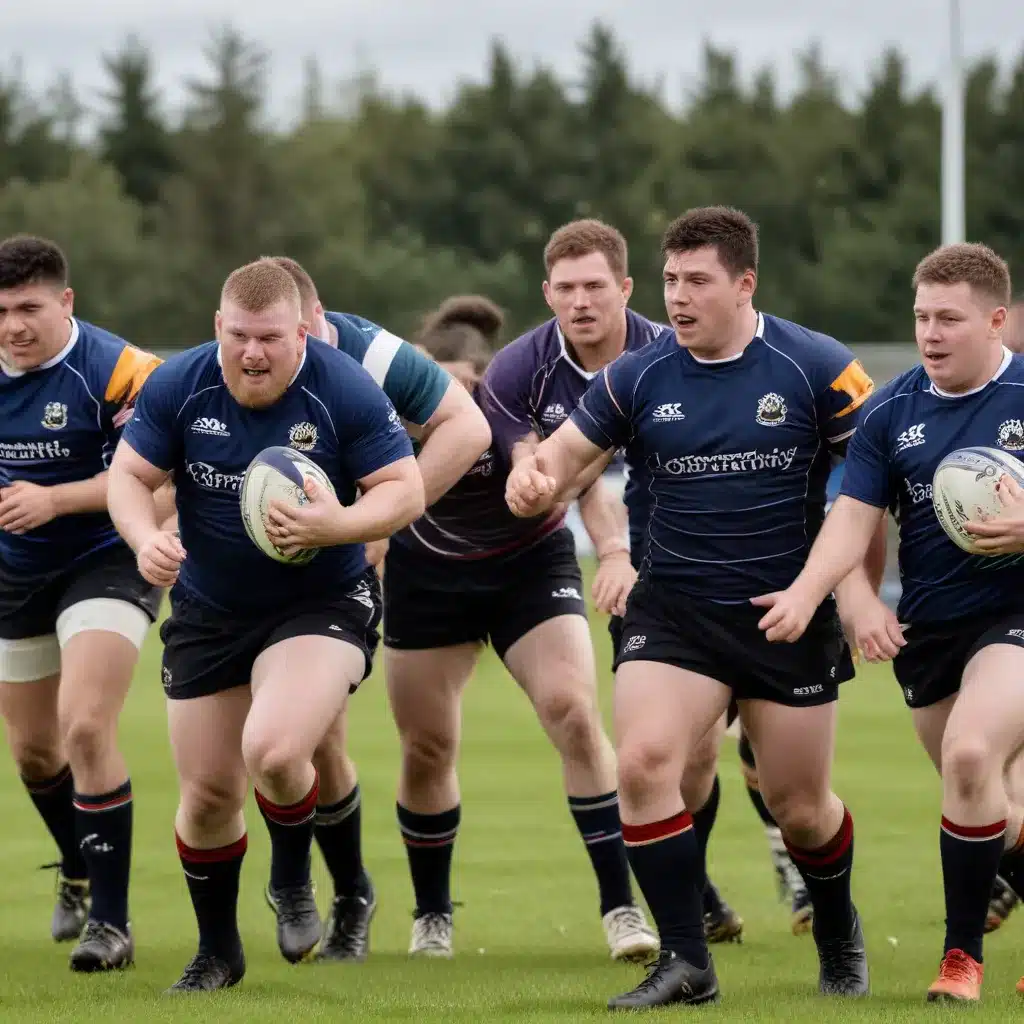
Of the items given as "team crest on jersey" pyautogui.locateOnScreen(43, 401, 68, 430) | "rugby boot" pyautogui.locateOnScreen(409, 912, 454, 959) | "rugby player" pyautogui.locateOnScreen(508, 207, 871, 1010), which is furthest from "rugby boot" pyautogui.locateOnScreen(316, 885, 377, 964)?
"team crest on jersey" pyautogui.locateOnScreen(43, 401, 68, 430)

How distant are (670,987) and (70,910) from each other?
9.94 feet

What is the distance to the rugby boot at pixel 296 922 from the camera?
7043mm

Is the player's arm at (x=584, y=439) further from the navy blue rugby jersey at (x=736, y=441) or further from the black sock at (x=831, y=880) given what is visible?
the black sock at (x=831, y=880)

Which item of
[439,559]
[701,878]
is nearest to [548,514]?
[439,559]

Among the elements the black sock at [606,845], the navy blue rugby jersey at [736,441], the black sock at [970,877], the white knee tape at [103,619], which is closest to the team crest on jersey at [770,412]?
the navy blue rugby jersey at [736,441]

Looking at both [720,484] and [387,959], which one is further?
[387,959]

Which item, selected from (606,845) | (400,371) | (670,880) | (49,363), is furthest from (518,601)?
(49,363)

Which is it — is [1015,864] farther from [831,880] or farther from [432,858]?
[432,858]

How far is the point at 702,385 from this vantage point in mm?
6414

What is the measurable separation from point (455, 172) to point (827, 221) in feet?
40.9

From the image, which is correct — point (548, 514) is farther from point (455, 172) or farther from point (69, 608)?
point (455, 172)

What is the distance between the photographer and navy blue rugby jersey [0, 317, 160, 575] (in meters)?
7.51

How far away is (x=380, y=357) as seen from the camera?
717cm

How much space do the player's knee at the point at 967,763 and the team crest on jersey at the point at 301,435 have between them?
2.24 metres
